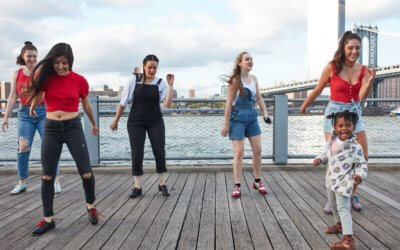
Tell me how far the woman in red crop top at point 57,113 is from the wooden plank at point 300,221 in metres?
1.71

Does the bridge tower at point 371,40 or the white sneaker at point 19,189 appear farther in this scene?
the bridge tower at point 371,40

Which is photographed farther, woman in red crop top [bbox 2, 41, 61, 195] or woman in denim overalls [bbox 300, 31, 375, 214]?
woman in red crop top [bbox 2, 41, 61, 195]

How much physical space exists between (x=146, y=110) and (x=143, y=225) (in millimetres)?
1360

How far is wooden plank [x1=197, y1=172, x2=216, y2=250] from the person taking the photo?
2.69 m

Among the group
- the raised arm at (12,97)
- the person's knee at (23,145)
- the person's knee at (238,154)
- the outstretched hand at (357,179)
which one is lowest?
the person's knee at (238,154)

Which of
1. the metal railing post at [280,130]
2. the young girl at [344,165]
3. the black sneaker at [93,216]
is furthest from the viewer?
the metal railing post at [280,130]

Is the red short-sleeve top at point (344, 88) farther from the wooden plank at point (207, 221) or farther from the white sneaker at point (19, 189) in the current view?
the white sneaker at point (19, 189)

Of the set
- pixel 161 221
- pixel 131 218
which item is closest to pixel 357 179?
pixel 161 221

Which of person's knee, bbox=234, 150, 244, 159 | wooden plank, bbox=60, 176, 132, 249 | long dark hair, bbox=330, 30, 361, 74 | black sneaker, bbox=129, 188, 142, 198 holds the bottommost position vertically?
wooden plank, bbox=60, 176, 132, 249

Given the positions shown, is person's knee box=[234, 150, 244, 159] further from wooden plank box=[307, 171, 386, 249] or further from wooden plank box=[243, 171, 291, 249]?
wooden plank box=[307, 171, 386, 249]

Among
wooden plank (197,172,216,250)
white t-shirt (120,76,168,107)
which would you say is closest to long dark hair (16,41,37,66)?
white t-shirt (120,76,168,107)

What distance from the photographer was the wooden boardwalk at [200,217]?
8.95ft

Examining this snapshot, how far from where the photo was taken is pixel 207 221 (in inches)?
126

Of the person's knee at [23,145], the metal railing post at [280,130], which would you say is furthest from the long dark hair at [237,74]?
the person's knee at [23,145]
